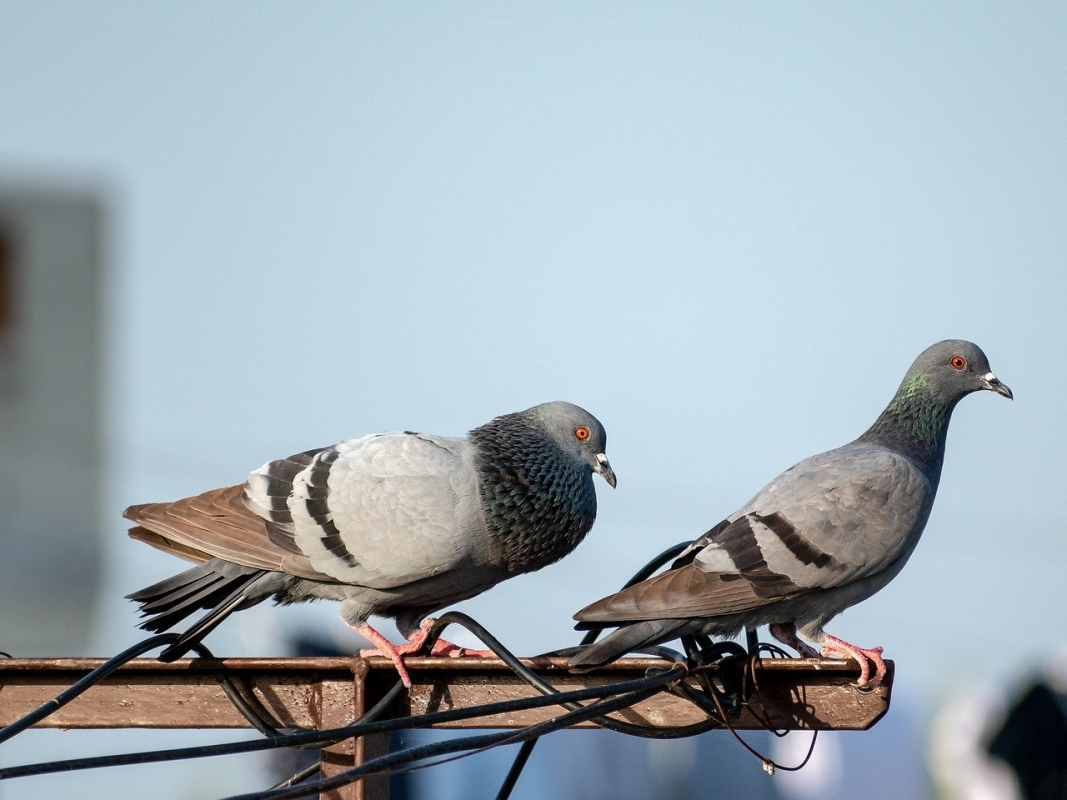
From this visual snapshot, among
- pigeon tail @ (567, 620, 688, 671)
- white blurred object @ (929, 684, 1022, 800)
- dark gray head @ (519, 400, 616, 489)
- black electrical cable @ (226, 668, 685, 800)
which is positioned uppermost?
dark gray head @ (519, 400, 616, 489)

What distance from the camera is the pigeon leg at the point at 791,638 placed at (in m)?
5.43

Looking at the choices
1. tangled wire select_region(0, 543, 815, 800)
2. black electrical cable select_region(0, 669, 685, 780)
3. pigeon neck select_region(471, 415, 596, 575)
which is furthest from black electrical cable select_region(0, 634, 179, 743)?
pigeon neck select_region(471, 415, 596, 575)

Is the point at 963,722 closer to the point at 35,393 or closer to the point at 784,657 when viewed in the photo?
the point at 784,657

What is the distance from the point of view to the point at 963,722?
→ 14.0 m

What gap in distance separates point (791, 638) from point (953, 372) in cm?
187

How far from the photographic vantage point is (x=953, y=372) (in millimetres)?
6531

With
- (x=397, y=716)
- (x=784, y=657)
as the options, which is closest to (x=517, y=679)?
(x=397, y=716)

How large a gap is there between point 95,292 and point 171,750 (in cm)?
2057

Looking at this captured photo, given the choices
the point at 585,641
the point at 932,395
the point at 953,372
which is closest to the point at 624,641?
the point at 585,641

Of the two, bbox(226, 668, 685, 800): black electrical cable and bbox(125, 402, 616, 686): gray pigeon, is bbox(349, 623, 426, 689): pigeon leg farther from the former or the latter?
bbox(226, 668, 685, 800): black electrical cable

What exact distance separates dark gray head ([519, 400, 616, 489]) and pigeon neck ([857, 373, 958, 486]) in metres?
1.30

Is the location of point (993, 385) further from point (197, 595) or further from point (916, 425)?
point (197, 595)

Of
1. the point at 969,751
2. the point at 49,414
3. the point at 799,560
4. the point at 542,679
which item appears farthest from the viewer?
the point at 49,414

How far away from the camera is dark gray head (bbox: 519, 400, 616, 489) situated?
20.7 ft
